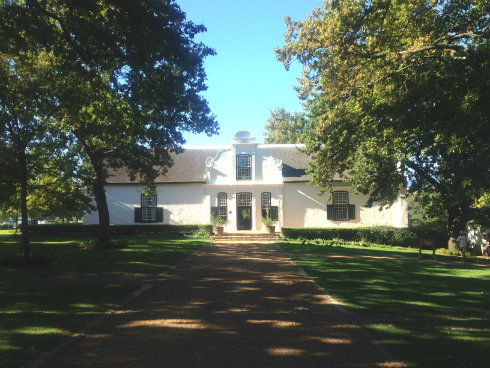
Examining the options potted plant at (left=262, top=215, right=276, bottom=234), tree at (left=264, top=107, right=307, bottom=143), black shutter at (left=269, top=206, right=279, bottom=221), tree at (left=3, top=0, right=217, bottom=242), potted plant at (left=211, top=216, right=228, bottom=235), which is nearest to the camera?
tree at (left=3, top=0, right=217, bottom=242)

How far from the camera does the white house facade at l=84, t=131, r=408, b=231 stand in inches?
1124

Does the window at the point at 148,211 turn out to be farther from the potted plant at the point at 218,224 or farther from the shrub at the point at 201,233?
the potted plant at the point at 218,224

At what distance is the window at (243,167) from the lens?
29017 millimetres

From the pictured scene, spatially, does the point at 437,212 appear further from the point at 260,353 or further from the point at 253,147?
the point at 260,353

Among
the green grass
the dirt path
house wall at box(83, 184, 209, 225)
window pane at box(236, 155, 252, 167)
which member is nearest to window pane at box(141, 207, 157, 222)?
house wall at box(83, 184, 209, 225)

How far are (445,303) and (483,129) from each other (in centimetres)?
387

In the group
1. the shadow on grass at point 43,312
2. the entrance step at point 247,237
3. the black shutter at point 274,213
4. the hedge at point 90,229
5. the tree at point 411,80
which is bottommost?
the shadow on grass at point 43,312

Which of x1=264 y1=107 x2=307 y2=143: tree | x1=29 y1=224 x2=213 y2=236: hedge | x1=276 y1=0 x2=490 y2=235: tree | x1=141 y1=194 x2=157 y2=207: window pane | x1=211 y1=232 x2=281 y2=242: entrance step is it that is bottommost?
x1=211 y1=232 x2=281 y2=242: entrance step

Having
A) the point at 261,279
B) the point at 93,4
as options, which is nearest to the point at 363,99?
the point at 261,279

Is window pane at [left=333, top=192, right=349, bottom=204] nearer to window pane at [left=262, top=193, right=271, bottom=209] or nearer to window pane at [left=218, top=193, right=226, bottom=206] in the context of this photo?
window pane at [left=262, top=193, right=271, bottom=209]

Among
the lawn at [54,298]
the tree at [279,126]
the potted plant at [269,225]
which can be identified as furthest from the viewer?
the tree at [279,126]

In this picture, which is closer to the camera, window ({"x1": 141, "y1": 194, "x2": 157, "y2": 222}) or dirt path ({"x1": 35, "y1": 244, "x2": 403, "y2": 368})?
dirt path ({"x1": 35, "y1": 244, "x2": 403, "y2": 368})

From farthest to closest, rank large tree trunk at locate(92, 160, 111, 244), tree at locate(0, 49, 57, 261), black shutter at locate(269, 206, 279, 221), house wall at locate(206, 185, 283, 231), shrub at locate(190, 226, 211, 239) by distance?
house wall at locate(206, 185, 283, 231) → black shutter at locate(269, 206, 279, 221) → shrub at locate(190, 226, 211, 239) → large tree trunk at locate(92, 160, 111, 244) → tree at locate(0, 49, 57, 261)

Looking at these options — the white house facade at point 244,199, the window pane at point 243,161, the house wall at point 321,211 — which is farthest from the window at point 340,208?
the window pane at point 243,161
